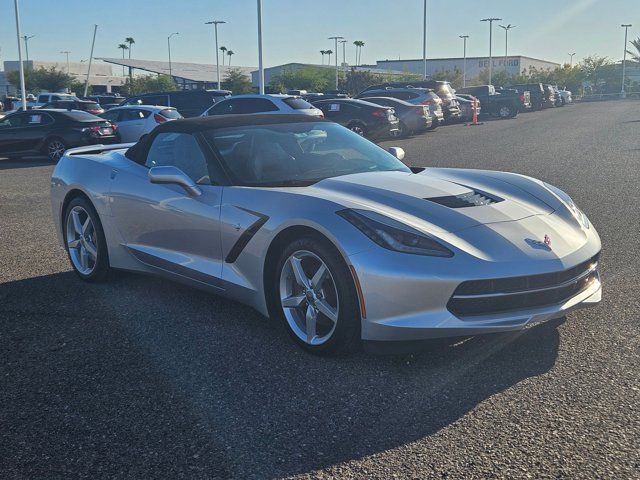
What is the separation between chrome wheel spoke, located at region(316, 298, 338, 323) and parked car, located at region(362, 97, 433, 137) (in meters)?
20.3

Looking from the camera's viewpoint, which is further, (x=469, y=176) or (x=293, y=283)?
(x=469, y=176)

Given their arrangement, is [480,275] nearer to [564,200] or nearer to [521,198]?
[521,198]

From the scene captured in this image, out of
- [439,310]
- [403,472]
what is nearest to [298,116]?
[439,310]

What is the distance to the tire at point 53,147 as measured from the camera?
56.7ft

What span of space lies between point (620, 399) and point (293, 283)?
1.79 m

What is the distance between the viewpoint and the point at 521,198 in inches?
176

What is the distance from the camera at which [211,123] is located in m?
5.09

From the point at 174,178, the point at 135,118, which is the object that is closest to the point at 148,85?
the point at 135,118

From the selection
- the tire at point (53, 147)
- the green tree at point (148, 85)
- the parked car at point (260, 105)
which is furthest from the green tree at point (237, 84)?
the tire at point (53, 147)

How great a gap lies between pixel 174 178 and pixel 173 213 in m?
0.33

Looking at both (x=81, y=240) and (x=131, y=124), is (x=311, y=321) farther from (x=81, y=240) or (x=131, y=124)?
(x=131, y=124)

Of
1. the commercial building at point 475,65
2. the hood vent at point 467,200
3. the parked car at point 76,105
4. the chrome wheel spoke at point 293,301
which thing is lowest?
the chrome wheel spoke at point 293,301

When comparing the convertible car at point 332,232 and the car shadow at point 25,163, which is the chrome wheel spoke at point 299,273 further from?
the car shadow at point 25,163

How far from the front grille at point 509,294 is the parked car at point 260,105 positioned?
1436cm
